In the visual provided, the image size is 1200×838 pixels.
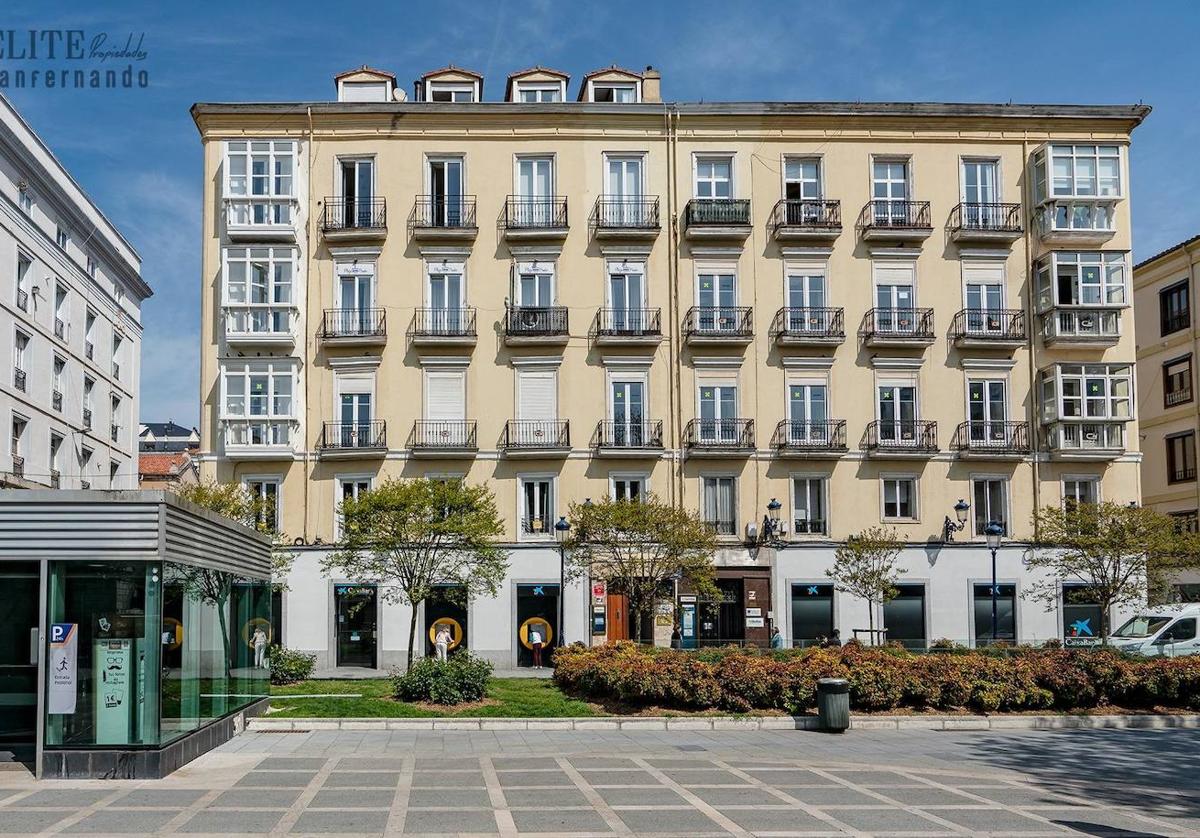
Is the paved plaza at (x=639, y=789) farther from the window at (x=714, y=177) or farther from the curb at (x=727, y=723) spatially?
the window at (x=714, y=177)

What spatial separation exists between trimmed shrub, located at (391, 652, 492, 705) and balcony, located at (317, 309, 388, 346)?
708 inches

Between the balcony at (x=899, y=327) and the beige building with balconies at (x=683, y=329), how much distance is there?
11 cm

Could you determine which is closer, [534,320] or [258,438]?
[258,438]

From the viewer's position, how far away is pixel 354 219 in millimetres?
41656

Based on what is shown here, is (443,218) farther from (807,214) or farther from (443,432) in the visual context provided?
(807,214)

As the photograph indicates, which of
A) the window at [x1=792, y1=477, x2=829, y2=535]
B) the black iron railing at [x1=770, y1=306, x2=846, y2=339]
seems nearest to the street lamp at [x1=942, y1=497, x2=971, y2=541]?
the window at [x1=792, y1=477, x2=829, y2=535]

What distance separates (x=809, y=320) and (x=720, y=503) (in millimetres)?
6930

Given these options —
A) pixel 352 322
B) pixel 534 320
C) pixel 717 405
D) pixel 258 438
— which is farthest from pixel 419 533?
pixel 717 405

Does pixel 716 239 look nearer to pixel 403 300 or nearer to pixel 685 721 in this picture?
pixel 403 300

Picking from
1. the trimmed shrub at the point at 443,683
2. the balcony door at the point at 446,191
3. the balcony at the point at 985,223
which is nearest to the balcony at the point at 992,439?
the balcony at the point at 985,223

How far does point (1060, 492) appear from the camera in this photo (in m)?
41.6

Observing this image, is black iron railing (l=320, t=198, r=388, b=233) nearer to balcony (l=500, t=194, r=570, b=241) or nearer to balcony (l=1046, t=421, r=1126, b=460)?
balcony (l=500, t=194, r=570, b=241)

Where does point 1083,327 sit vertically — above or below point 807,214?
below

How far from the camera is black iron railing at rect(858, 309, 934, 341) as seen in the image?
41.9 metres
